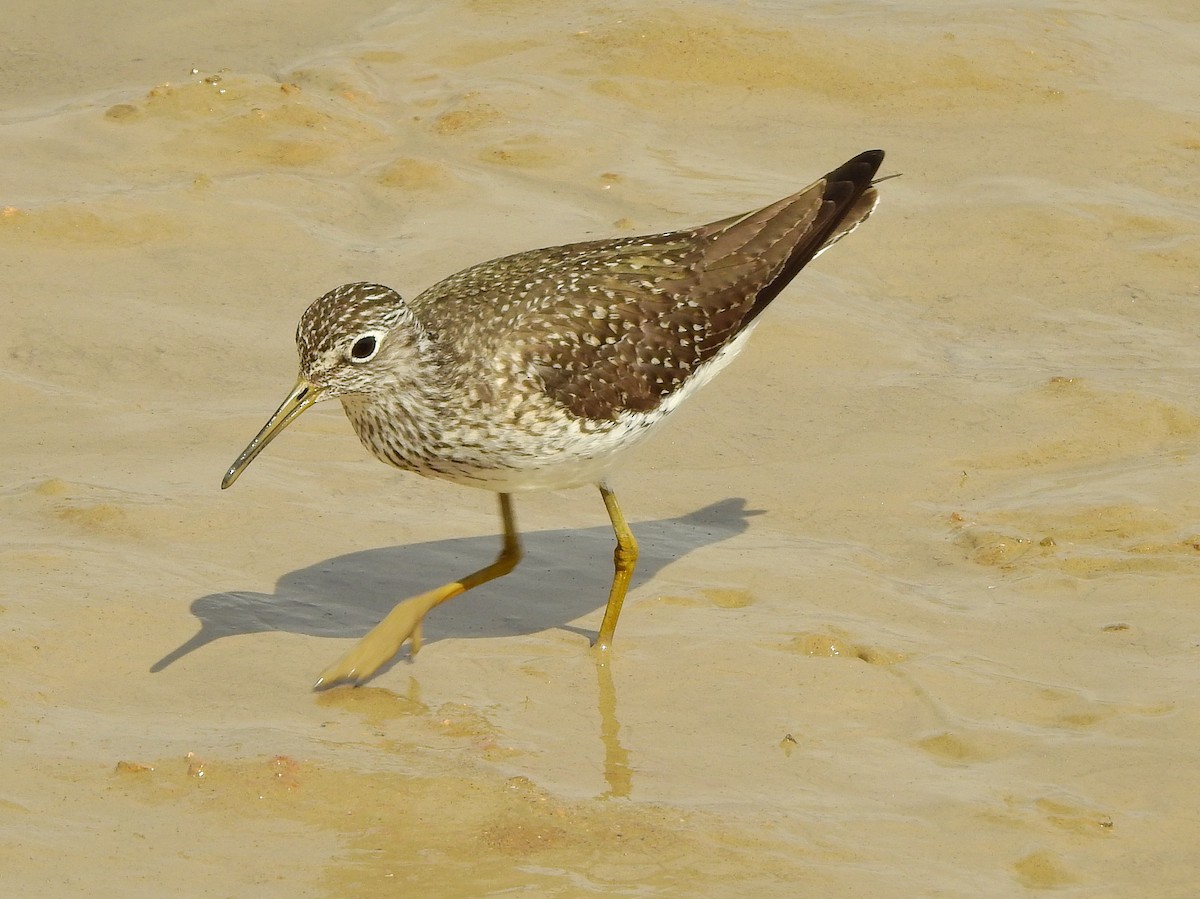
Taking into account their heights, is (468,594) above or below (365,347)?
below

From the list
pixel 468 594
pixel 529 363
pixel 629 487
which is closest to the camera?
pixel 529 363

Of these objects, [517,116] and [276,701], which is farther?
[517,116]

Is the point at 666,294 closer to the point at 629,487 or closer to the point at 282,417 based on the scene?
the point at 629,487

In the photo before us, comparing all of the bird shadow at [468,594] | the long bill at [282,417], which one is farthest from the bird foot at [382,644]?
the long bill at [282,417]

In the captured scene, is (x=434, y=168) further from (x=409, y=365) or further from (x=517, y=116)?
(x=409, y=365)

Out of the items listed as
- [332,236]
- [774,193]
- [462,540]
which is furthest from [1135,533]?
[332,236]

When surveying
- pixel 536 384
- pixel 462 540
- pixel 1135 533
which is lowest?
pixel 462 540

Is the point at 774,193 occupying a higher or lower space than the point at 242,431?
higher

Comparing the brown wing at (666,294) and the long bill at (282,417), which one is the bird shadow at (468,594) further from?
the brown wing at (666,294)

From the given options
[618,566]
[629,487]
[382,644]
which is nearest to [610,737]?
[382,644]
